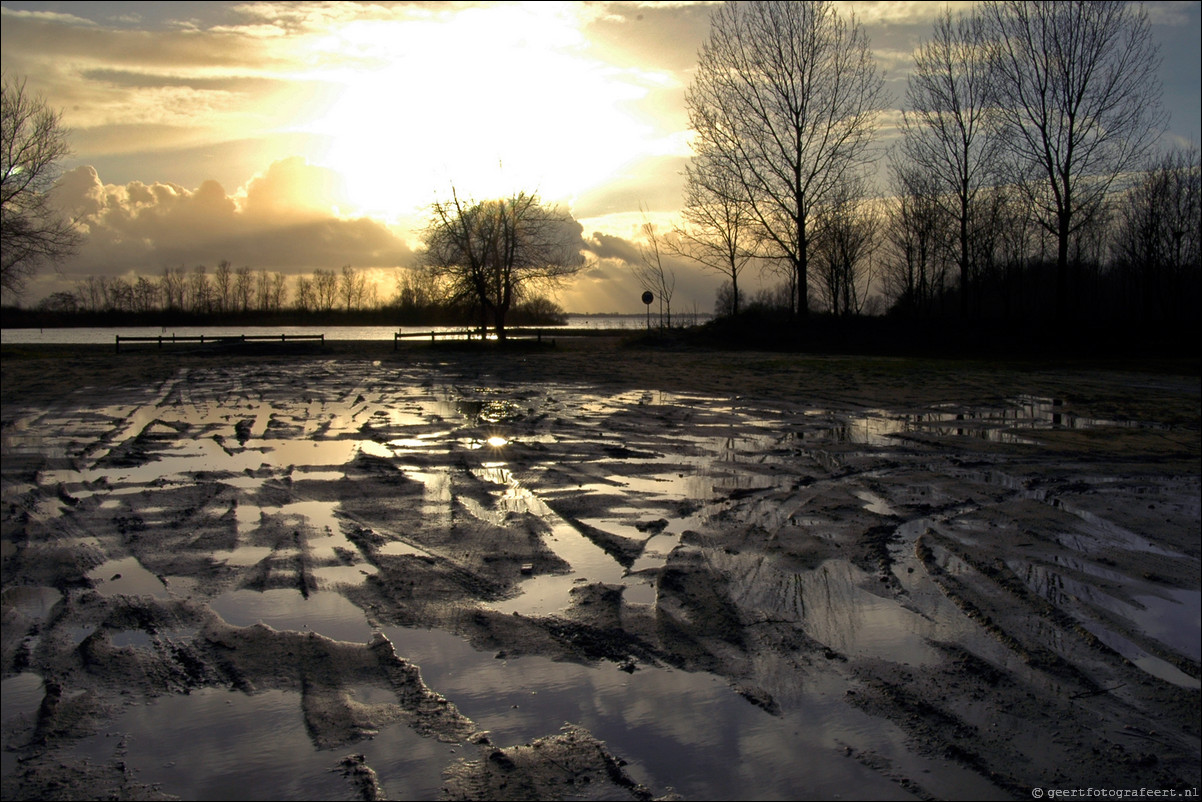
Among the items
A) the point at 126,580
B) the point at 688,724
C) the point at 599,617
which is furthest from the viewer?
the point at 126,580

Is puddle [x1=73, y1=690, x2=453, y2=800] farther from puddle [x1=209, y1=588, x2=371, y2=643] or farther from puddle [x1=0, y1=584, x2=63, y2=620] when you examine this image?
puddle [x1=0, y1=584, x2=63, y2=620]

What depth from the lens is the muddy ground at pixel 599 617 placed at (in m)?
2.91

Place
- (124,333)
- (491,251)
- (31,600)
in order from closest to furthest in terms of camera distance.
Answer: (31,600) → (491,251) → (124,333)

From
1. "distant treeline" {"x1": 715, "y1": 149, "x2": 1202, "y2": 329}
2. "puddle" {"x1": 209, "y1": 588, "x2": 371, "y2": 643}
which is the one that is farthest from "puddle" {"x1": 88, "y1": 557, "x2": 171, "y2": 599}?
"distant treeline" {"x1": 715, "y1": 149, "x2": 1202, "y2": 329}

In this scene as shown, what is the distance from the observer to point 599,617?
4273mm

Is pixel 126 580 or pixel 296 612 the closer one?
pixel 296 612

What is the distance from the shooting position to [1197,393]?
50.7 feet

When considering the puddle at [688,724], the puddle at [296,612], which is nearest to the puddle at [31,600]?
the puddle at [296,612]

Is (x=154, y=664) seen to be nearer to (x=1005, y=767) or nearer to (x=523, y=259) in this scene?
(x=1005, y=767)

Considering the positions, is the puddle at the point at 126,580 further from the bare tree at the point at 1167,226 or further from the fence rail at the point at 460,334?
the bare tree at the point at 1167,226

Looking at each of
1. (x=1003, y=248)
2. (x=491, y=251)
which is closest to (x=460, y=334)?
(x=491, y=251)

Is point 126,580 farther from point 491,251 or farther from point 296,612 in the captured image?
point 491,251

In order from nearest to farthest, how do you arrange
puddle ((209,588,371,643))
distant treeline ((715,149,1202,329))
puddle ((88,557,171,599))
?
puddle ((209,588,371,643)) < puddle ((88,557,171,599)) < distant treeline ((715,149,1202,329))

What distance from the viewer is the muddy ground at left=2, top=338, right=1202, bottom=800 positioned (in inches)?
114
